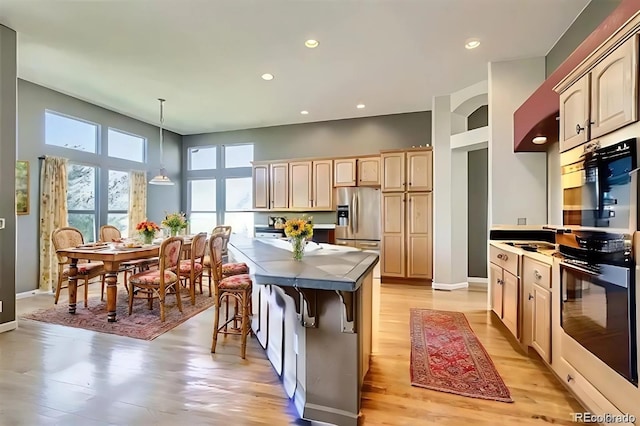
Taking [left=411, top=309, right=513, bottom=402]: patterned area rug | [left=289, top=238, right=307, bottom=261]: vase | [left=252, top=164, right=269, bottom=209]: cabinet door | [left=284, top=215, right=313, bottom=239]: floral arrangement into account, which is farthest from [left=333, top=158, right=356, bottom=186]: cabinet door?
[left=289, top=238, right=307, bottom=261]: vase

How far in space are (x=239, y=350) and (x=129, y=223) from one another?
189 inches

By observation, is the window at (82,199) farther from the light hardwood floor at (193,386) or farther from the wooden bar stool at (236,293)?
the wooden bar stool at (236,293)

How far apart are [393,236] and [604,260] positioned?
3918 millimetres

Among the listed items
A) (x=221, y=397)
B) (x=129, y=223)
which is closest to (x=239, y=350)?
(x=221, y=397)

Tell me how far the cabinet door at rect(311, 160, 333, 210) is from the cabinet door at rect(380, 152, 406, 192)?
1.10 m

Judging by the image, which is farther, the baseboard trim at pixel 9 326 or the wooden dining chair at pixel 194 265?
the wooden dining chair at pixel 194 265

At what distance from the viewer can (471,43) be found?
353cm

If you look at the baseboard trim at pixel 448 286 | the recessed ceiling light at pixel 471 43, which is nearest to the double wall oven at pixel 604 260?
the recessed ceiling light at pixel 471 43

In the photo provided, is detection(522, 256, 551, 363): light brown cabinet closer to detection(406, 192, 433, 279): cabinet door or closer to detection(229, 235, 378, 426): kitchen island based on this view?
detection(229, 235, 378, 426): kitchen island

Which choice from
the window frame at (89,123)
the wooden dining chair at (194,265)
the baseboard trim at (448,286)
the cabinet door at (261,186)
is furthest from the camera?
the cabinet door at (261,186)

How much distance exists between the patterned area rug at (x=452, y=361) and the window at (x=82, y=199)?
5.83 m

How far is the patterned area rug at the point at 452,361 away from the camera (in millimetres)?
2223

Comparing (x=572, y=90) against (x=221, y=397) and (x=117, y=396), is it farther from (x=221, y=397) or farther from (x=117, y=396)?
(x=117, y=396)

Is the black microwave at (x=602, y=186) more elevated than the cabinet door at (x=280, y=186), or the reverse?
the cabinet door at (x=280, y=186)
